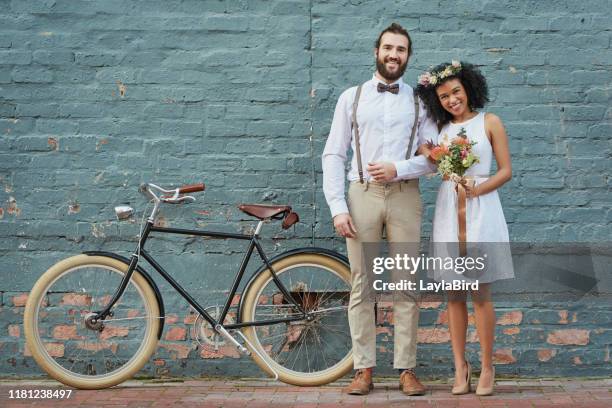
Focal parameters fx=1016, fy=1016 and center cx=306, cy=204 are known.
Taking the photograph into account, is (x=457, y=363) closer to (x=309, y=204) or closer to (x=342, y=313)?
(x=342, y=313)

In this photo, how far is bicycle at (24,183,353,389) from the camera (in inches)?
239

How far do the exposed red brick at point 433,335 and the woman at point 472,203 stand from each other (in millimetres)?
591

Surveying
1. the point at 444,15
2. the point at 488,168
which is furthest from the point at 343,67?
the point at 488,168

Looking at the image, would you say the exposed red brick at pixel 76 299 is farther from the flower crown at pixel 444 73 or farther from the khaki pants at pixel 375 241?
the flower crown at pixel 444 73

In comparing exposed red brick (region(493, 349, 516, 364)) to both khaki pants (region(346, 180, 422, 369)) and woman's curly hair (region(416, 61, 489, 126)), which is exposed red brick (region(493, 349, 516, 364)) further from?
woman's curly hair (region(416, 61, 489, 126))

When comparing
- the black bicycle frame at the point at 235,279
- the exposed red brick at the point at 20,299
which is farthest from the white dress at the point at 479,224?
the exposed red brick at the point at 20,299

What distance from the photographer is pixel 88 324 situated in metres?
5.98

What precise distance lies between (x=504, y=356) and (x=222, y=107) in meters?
2.42

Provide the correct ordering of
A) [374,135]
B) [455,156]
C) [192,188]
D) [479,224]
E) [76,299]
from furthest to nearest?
1. [76,299]
2. [192,188]
3. [374,135]
4. [479,224]
5. [455,156]

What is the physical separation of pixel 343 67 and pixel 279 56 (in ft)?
1.37

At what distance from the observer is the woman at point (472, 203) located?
5.77 meters

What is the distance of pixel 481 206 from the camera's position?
5.77m

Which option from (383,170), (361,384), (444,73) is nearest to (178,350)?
(361,384)

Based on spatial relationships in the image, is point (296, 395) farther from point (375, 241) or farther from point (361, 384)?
point (375, 241)
